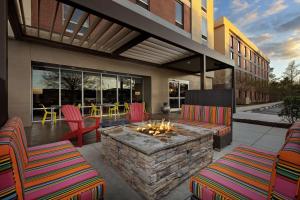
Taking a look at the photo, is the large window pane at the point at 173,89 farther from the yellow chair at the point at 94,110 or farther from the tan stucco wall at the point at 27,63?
the yellow chair at the point at 94,110

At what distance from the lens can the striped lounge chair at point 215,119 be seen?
3.52 m

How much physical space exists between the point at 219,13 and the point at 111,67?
17.0 m

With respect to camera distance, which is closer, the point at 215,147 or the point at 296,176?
the point at 296,176

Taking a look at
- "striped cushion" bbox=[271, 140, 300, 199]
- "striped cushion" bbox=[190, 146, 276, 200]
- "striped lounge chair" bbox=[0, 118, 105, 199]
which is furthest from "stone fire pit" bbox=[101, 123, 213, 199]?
"striped cushion" bbox=[271, 140, 300, 199]

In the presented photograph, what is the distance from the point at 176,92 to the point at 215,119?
300 inches

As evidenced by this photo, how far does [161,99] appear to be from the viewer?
408 inches

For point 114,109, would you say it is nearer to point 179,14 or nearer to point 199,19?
point 179,14

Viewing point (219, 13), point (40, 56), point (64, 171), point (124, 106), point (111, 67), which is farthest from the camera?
point (219, 13)

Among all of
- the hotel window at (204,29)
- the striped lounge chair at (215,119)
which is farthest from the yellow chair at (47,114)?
the hotel window at (204,29)

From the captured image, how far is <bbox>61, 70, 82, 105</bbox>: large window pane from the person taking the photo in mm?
7309

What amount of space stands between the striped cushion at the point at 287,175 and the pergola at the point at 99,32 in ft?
9.16

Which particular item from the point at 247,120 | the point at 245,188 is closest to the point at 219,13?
the point at 247,120

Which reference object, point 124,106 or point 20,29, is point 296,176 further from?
point 124,106

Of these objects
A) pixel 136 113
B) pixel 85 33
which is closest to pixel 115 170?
pixel 136 113
